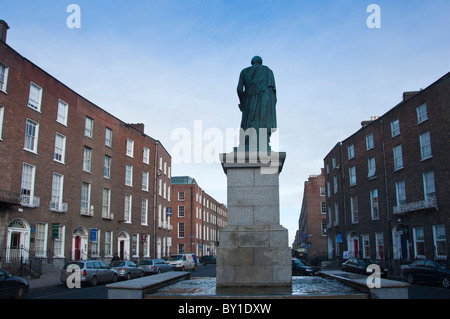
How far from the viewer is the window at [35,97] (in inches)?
1069

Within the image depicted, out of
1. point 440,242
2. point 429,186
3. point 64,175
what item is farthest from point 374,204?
point 64,175

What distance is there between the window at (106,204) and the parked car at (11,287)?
65.3ft

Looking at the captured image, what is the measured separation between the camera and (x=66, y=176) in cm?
3031

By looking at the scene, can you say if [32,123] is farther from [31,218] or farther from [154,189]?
[154,189]

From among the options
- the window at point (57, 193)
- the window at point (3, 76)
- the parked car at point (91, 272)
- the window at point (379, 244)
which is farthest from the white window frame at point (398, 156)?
the window at point (3, 76)

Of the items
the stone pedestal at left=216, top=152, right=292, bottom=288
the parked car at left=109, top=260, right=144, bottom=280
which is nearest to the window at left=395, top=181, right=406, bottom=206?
the parked car at left=109, top=260, right=144, bottom=280

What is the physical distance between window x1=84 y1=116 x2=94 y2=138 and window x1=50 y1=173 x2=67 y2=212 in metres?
5.06

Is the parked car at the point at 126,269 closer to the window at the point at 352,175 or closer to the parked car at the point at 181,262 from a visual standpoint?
the parked car at the point at 181,262

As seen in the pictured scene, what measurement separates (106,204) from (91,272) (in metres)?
14.1

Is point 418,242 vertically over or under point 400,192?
under

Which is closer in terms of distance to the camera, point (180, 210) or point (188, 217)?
point (188, 217)

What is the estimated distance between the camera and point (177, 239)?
71.6 m

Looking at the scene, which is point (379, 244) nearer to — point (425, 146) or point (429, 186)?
point (429, 186)
